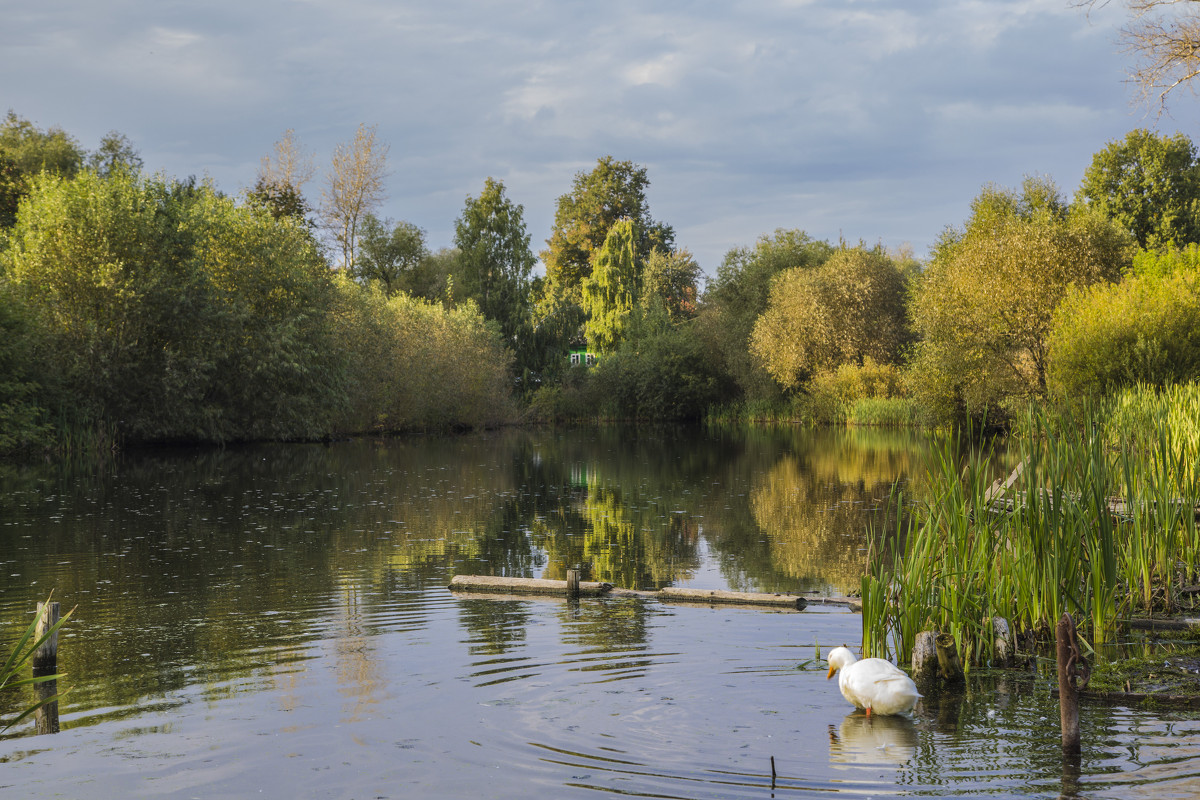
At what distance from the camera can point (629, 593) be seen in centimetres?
1183

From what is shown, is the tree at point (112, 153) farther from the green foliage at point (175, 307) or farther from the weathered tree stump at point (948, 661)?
the weathered tree stump at point (948, 661)

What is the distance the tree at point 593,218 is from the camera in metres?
83.2

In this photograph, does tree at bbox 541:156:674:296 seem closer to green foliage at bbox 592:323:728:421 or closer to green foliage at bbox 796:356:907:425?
green foliage at bbox 592:323:728:421

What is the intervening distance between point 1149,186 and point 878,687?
185ft

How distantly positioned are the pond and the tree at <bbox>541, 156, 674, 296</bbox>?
64702mm

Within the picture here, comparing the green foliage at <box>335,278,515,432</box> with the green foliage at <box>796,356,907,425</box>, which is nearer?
the green foliage at <box>335,278,515,432</box>

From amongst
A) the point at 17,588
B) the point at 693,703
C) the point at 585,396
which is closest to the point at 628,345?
the point at 585,396

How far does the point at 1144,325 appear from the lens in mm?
28078

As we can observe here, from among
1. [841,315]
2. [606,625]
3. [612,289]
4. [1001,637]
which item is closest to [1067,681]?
[1001,637]

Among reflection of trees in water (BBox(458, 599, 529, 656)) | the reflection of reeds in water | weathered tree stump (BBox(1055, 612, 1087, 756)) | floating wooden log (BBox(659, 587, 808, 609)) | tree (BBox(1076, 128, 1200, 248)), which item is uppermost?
tree (BBox(1076, 128, 1200, 248))

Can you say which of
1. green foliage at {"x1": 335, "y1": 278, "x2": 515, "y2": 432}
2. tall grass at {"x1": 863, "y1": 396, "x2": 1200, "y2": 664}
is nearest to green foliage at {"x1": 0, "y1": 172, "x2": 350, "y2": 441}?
green foliage at {"x1": 335, "y1": 278, "x2": 515, "y2": 432}

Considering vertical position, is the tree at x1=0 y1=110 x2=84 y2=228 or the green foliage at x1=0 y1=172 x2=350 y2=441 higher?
the tree at x1=0 y1=110 x2=84 y2=228

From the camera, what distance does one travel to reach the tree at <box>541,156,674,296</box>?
273 ft

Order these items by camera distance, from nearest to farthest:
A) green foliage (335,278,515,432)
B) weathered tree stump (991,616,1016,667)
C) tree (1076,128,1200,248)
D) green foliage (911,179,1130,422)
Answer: weathered tree stump (991,616,1016,667) → green foliage (911,179,1130,422) → green foliage (335,278,515,432) → tree (1076,128,1200,248)
